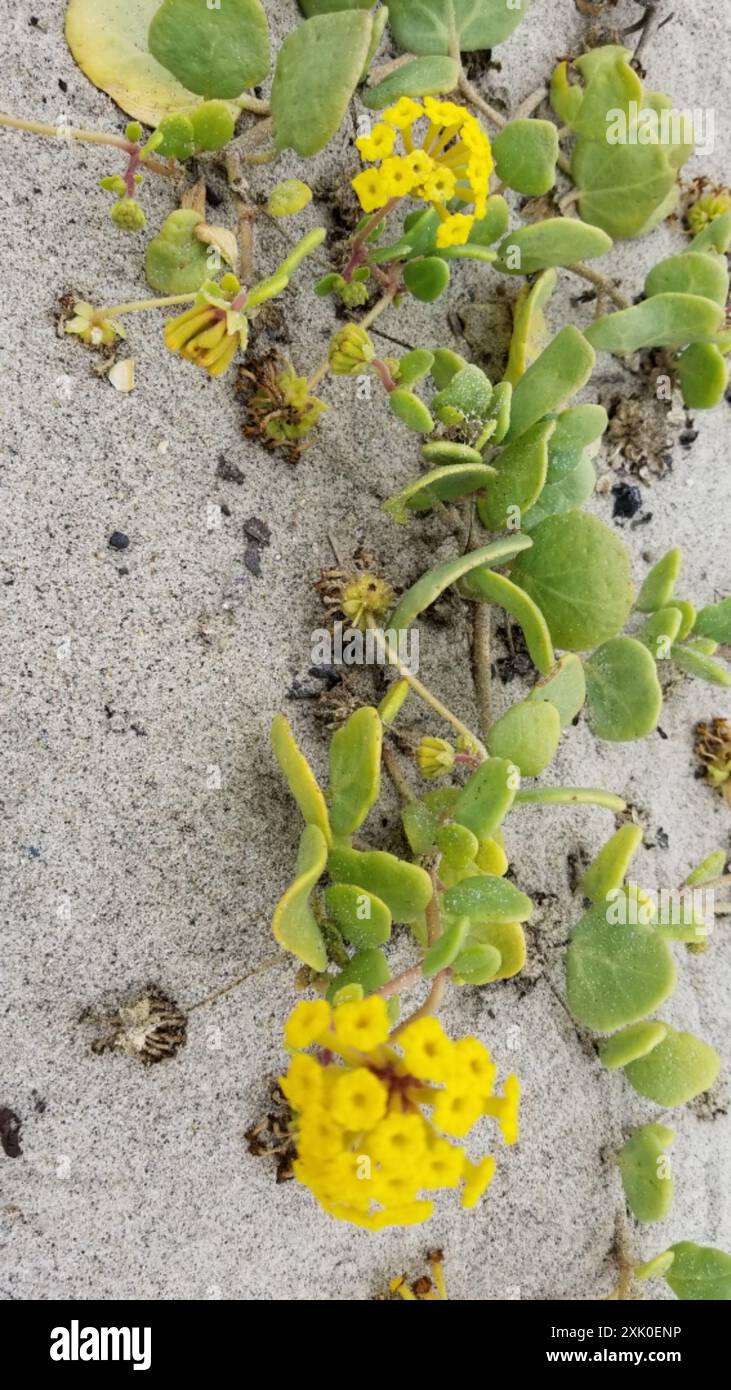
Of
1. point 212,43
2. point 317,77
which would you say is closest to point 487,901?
point 317,77

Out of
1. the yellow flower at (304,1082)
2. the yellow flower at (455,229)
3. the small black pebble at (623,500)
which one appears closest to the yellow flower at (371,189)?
the yellow flower at (455,229)

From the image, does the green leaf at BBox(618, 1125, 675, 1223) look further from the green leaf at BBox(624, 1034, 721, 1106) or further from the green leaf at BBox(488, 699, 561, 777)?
the green leaf at BBox(488, 699, 561, 777)

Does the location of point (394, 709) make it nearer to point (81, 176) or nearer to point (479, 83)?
point (81, 176)

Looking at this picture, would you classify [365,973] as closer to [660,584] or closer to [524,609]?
[524,609]

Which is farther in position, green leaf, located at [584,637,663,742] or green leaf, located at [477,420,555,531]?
green leaf, located at [584,637,663,742]

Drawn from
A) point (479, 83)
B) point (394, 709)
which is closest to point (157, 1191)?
point (394, 709)

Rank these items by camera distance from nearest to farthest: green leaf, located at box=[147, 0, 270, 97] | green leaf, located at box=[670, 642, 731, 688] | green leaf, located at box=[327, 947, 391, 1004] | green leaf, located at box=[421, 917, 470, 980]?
1. green leaf, located at box=[421, 917, 470, 980]
2. green leaf, located at box=[327, 947, 391, 1004]
3. green leaf, located at box=[147, 0, 270, 97]
4. green leaf, located at box=[670, 642, 731, 688]

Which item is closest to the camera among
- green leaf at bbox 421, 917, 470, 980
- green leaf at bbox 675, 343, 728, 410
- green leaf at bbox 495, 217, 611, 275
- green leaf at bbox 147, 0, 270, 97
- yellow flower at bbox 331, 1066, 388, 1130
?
yellow flower at bbox 331, 1066, 388, 1130

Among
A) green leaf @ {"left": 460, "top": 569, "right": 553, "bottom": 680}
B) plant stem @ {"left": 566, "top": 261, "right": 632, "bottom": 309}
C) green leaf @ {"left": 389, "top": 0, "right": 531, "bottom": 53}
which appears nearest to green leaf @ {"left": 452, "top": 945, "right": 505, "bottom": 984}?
green leaf @ {"left": 460, "top": 569, "right": 553, "bottom": 680}
